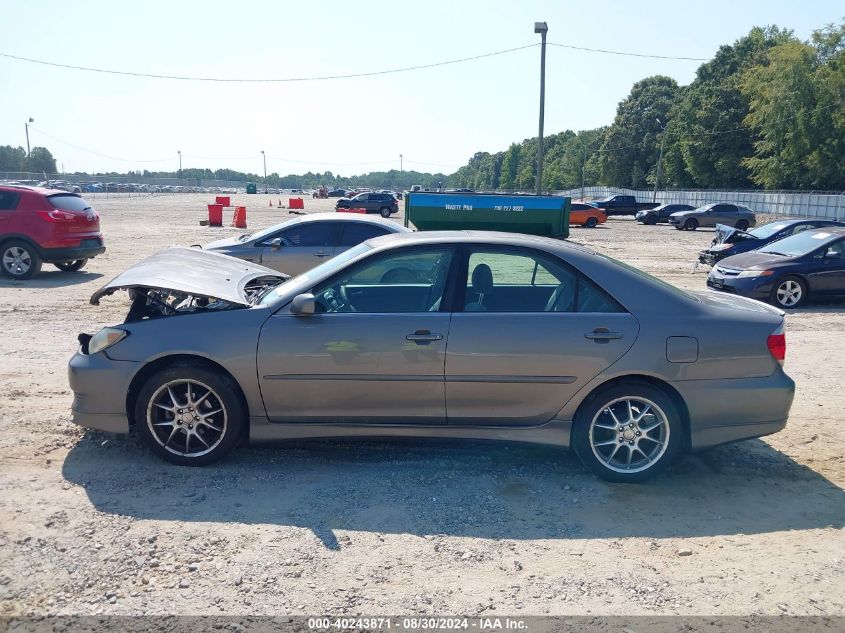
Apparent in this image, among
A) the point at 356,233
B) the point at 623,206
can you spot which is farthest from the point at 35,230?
the point at 623,206

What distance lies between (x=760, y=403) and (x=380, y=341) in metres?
2.48

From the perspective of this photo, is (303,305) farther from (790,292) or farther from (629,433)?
(790,292)

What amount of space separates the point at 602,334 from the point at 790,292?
8.99 metres

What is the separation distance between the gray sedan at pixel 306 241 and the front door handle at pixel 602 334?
642 centimetres

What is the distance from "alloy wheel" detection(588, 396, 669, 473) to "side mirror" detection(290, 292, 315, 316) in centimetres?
195

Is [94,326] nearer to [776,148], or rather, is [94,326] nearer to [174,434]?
[174,434]

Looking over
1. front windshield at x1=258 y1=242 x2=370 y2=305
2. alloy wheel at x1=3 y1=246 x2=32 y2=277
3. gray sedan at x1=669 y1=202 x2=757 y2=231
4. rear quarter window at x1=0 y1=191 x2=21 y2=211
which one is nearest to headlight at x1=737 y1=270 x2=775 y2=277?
front windshield at x1=258 y1=242 x2=370 y2=305

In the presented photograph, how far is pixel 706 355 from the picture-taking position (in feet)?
14.8

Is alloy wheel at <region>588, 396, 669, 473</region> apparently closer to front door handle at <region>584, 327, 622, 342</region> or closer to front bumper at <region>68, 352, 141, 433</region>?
front door handle at <region>584, 327, 622, 342</region>

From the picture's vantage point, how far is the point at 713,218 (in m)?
38.8

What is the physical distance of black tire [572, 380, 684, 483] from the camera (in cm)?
451

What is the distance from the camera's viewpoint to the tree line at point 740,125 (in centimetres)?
5428

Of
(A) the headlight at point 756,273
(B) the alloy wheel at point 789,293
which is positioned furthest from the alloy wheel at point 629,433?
(B) the alloy wheel at point 789,293

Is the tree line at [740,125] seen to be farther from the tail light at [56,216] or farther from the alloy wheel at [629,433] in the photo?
the alloy wheel at [629,433]
